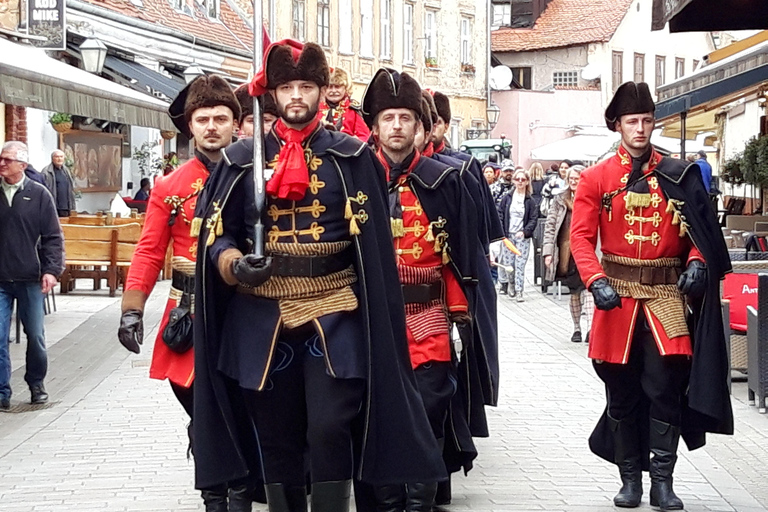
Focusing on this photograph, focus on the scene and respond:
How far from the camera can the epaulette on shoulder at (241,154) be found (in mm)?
5281

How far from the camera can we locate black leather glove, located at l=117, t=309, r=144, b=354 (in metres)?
6.06

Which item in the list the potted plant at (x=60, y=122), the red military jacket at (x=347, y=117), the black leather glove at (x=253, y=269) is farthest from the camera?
the potted plant at (x=60, y=122)

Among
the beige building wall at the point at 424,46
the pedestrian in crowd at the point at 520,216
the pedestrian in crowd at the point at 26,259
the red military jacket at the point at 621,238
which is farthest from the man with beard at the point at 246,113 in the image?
the beige building wall at the point at 424,46

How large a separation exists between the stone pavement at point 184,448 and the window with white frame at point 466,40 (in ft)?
132

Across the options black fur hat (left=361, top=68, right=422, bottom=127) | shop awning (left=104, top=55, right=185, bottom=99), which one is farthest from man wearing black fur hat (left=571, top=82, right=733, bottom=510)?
shop awning (left=104, top=55, right=185, bottom=99)

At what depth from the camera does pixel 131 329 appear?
609cm

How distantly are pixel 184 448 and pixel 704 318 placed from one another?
3.48m

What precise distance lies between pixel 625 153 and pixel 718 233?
578mm

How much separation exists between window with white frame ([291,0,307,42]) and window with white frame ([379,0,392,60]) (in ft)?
17.5

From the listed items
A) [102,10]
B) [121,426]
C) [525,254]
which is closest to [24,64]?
[121,426]

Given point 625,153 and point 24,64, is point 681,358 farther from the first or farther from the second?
point 24,64

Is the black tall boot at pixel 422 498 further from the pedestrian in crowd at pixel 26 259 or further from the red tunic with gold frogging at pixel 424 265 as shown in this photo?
the pedestrian in crowd at pixel 26 259

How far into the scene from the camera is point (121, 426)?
9.70 metres

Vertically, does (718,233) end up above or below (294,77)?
below
